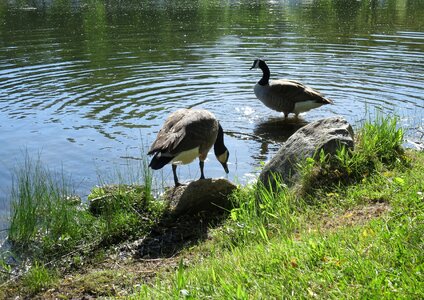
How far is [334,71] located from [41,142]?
9183 mm

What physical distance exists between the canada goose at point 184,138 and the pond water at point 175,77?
64cm

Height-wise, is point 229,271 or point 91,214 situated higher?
point 229,271

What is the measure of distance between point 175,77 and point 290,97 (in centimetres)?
463

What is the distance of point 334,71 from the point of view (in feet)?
54.2

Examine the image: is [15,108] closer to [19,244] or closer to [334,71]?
[19,244]

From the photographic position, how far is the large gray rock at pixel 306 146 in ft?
22.8

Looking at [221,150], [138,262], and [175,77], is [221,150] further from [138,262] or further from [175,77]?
[175,77]

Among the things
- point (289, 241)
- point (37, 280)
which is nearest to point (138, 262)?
point (37, 280)

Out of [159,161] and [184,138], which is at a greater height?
[184,138]

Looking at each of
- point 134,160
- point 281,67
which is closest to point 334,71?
point 281,67

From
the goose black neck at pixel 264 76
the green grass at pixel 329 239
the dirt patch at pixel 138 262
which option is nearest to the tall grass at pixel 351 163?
the green grass at pixel 329 239

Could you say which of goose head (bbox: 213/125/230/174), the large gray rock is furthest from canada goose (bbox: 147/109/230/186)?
the large gray rock

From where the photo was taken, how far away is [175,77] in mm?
16016

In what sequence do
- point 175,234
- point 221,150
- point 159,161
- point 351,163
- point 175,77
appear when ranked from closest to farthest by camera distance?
1. point 351,163
2. point 175,234
3. point 159,161
4. point 221,150
5. point 175,77
